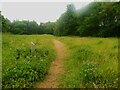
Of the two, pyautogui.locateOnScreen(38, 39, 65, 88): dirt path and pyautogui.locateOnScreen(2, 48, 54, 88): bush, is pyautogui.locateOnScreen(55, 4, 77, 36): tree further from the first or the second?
pyautogui.locateOnScreen(2, 48, 54, 88): bush

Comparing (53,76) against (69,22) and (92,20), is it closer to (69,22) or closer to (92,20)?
(92,20)

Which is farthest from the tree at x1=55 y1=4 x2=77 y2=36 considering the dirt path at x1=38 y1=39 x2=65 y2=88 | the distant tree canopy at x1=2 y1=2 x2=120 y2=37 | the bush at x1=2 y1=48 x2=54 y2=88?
the bush at x1=2 y1=48 x2=54 y2=88

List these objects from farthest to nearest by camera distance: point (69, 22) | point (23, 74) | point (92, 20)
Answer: point (69, 22)
point (92, 20)
point (23, 74)

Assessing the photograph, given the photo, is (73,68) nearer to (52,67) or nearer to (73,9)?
(52,67)

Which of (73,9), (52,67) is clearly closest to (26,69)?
(52,67)

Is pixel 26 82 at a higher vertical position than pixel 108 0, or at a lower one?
lower

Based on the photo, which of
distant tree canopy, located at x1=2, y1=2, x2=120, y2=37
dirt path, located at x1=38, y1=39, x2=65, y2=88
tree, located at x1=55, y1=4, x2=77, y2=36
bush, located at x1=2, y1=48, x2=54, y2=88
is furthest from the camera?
tree, located at x1=55, y1=4, x2=77, y2=36

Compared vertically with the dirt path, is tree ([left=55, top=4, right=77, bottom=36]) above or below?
above

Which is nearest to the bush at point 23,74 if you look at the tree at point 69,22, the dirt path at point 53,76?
the dirt path at point 53,76

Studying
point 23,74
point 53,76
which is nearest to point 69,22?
point 53,76

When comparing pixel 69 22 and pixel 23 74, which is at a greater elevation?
pixel 69 22

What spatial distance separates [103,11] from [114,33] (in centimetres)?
535

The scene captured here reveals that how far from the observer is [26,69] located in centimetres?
1317

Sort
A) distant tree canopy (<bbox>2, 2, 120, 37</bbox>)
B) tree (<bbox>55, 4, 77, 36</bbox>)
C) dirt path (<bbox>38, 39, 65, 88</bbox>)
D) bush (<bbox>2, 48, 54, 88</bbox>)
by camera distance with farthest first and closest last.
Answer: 1. tree (<bbox>55, 4, 77, 36</bbox>)
2. distant tree canopy (<bbox>2, 2, 120, 37</bbox>)
3. dirt path (<bbox>38, 39, 65, 88</bbox>)
4. bush (<bbox>2, 48, 54, 88</bbox>)
